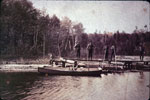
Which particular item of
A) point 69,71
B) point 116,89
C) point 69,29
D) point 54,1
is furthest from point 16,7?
point 116,89

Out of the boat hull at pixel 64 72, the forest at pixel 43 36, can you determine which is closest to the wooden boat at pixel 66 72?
the boat hull at pixel 64 72

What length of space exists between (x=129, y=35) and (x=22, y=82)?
7.09 ft

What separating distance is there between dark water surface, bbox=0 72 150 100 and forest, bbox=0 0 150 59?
43cm

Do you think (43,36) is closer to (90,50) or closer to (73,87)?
(90,50)

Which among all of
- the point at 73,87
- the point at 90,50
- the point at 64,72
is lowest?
the point at 73,87

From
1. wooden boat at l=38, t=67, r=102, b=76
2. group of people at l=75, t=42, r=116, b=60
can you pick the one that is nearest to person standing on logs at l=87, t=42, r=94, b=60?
group of people at l=75, t=42, r=116, b=60

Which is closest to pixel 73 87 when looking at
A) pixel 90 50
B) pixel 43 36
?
pixel 90 50

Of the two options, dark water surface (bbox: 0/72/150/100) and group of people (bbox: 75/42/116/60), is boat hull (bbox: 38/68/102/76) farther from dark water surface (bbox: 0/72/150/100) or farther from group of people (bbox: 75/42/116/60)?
group of people (bbox: 75/42/116/60)

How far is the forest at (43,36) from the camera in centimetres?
285

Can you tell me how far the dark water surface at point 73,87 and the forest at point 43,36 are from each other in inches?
16.8

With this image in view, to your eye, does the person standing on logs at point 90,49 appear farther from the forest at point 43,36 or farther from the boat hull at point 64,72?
the boat hull at point 64,72

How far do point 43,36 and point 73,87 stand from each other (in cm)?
111

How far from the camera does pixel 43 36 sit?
10.5 ft

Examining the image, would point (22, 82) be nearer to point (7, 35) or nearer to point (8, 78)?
point (8, 78)
